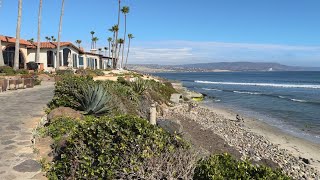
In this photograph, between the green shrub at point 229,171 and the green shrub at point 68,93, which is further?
the green shrub at point 68,93

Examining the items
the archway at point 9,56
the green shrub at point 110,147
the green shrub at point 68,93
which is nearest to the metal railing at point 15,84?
the green shrub at point 68,93

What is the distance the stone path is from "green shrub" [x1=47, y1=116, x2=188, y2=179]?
0.50 m

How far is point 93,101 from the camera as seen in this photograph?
430 inches

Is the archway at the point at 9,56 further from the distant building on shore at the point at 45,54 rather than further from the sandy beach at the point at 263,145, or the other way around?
the sandy beach at the point at 263,145

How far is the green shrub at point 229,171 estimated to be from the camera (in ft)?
14.6

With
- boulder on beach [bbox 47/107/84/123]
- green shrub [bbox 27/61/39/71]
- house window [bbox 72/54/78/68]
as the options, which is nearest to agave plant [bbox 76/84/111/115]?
boulder on beach [bbox 47/107/84/123]

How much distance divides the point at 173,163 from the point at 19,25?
26756mm

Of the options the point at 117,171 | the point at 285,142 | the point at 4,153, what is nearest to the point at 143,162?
the point at 117,171

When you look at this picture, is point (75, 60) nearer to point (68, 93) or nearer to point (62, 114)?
point (68, 93)

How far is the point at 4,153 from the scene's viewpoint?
673 cm

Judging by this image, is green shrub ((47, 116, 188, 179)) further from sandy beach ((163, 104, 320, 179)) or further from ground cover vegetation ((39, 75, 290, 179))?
sandy beach ((163, 104, 320, 179))

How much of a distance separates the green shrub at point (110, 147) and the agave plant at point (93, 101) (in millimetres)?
4708

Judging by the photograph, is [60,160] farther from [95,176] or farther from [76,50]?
[76,50]

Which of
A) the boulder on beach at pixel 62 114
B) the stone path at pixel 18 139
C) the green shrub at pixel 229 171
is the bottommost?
the stone path at pixel 18 139
